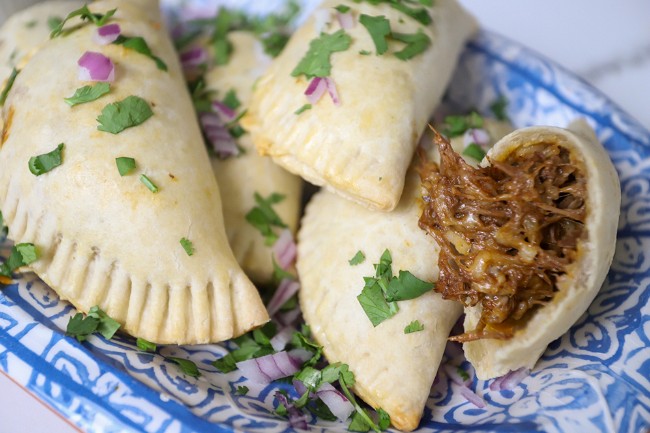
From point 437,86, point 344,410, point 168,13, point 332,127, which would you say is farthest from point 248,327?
point 168,13

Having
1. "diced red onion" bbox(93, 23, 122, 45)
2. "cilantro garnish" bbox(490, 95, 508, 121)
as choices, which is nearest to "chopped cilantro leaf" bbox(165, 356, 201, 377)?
"diced red onion" bbox(93, 23, 122, 45)

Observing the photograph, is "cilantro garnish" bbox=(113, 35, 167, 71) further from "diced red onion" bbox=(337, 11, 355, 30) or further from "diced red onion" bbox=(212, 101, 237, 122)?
"diced red onion" bbox=(337, 11, 355, 30)

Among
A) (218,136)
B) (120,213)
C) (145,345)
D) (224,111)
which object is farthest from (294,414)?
(224,111)

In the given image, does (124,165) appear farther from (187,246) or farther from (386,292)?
(386,292)

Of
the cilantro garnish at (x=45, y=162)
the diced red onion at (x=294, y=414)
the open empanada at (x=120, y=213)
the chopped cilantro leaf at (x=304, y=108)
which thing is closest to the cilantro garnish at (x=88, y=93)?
the open empanada at (x=120, y=213)

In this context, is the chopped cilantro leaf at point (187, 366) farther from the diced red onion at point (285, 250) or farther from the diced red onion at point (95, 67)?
the diced red onion at point (95, 67)
